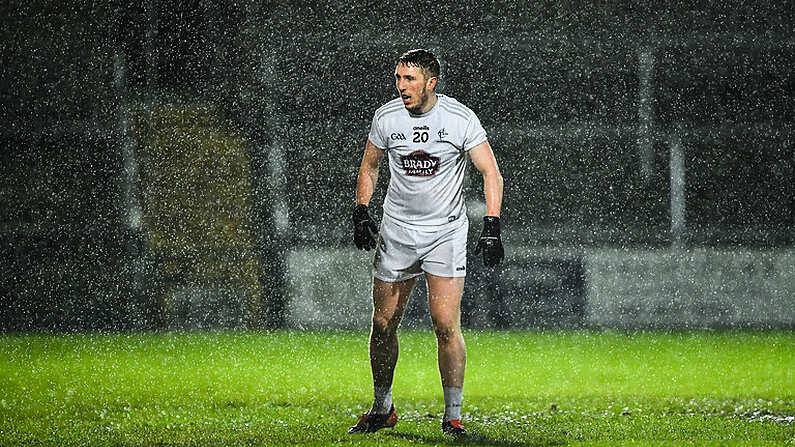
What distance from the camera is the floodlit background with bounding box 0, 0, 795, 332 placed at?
11.8 meters

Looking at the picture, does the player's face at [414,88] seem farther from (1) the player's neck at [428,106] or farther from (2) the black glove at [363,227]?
(2) the black glove at [363,227]

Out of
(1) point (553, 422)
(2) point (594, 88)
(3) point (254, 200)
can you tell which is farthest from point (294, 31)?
(1) point (553, 422)

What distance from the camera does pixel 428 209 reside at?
558 centimetres

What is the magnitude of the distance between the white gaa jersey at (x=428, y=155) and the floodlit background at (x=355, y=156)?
592 cm

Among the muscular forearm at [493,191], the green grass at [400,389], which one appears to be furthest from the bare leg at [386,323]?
the muscular forearm at [493,191]

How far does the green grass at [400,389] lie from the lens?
599cm

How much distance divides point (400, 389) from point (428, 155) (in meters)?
2.65

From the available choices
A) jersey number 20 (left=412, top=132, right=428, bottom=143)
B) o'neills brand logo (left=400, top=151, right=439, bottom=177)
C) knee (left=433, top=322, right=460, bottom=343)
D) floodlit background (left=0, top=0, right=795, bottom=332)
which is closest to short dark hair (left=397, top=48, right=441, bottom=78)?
jersey number 20 (left=412, top=132, right=428, bottom=143)

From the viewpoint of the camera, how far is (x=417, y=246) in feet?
18.3

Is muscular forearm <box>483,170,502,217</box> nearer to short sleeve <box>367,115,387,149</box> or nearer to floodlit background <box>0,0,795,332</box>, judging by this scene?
short sleeve <box>367,115,387,149</box>

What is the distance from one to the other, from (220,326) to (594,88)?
6124 mm

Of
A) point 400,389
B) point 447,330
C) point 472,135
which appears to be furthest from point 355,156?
point 447,330

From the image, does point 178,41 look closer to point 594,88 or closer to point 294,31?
point 294,31

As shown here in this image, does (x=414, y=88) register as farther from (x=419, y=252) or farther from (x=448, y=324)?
(x=448, y=324)
